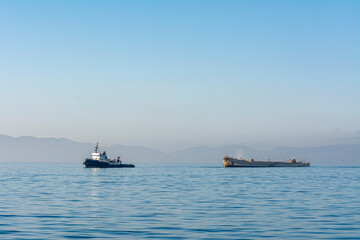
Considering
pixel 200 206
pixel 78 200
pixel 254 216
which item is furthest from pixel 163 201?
pixel 254 216

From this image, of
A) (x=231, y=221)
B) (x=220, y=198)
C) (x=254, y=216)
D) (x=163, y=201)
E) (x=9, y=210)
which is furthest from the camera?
(x=220, y=198)

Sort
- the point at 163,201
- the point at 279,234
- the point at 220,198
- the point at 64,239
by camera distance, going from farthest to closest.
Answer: the point at 220,198, the point at 163,201, the point at 279,234, the point at 64,239

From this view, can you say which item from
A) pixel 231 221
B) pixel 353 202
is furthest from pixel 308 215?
pixel 353 202

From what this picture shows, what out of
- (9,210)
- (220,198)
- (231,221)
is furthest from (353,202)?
(9,210)

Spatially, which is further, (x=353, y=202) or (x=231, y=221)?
(x=353, y=202)

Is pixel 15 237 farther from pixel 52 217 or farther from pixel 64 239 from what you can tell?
pixel 52 217

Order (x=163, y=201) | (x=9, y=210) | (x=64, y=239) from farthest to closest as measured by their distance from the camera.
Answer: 1. (x=163, y=201)
2. (x=9, y=210)
3. (x=64, y=239)

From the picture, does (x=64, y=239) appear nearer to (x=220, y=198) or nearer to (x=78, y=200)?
(x=78, y=200)

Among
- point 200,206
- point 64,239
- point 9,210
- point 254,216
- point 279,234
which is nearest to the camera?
point 64,239

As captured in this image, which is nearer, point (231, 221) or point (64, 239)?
point (64, 239)

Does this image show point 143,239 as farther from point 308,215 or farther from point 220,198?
point 220,198

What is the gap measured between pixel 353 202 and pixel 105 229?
2989 centimetres

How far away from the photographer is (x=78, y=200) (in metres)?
52.3

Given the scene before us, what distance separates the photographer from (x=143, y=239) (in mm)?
27938
